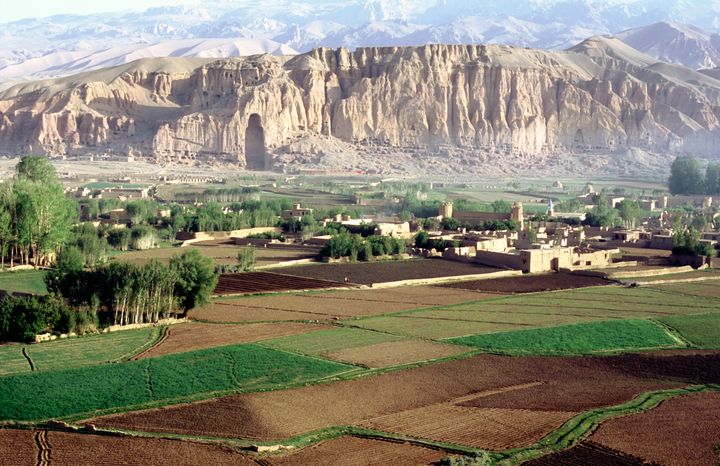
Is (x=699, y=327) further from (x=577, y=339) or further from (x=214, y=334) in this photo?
(x=214, y=334)

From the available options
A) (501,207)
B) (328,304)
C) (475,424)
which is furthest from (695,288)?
(501,207)

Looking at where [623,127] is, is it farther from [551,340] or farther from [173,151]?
[551,340]

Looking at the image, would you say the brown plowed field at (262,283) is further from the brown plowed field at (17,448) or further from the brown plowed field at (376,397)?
the brown plowed field at (17,448)

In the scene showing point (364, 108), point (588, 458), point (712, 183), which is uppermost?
point (364, 108)

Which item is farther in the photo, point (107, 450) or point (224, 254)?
point (224, 254)

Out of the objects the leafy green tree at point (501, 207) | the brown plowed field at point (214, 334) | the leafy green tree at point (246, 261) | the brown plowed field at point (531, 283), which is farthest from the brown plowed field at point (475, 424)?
the leafy green tree at point (501, 207)

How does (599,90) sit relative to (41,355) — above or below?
above

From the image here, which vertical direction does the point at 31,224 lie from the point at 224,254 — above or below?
above

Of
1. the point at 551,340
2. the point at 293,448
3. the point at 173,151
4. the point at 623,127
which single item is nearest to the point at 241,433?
the point at 293,448

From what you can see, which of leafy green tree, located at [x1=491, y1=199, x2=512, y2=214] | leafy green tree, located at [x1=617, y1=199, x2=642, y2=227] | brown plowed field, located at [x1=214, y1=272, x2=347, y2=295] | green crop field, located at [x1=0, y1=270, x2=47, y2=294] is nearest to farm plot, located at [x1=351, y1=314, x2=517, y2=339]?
brown plowed field, located at [x1=214, y1=272, x2=347, y2=295]
